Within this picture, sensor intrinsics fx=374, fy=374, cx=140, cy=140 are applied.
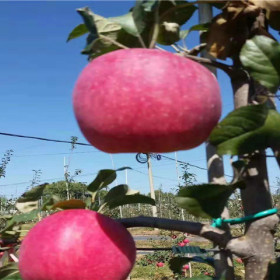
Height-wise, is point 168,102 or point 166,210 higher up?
point 166,210

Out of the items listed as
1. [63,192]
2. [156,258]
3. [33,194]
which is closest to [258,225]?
[33,194]

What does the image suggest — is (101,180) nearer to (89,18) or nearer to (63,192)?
(89,18)

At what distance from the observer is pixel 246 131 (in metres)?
0.44

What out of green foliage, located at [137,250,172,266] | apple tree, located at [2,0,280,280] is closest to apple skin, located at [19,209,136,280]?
apple tree, located at [2,0,280,280]

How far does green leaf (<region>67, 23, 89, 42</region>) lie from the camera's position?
1.82 ft

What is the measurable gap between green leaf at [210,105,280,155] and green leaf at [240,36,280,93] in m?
0.04

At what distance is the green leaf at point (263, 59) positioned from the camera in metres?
0.45

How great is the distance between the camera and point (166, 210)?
43.5 feet

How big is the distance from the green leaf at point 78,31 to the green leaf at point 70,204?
10.0 inches

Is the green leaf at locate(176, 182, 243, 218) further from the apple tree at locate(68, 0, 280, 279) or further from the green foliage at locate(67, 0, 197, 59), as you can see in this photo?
the green foliage at locate(67, 0, 197, 59)

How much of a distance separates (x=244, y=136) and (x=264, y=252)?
159 millimetres

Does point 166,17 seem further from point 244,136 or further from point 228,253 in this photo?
point 228,253

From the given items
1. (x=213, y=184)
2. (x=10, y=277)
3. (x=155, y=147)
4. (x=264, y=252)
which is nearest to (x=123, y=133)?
(x=155, y=147)

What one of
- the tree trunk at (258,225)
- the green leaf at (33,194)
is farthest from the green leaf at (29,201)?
the tree trunk at (258,225)
